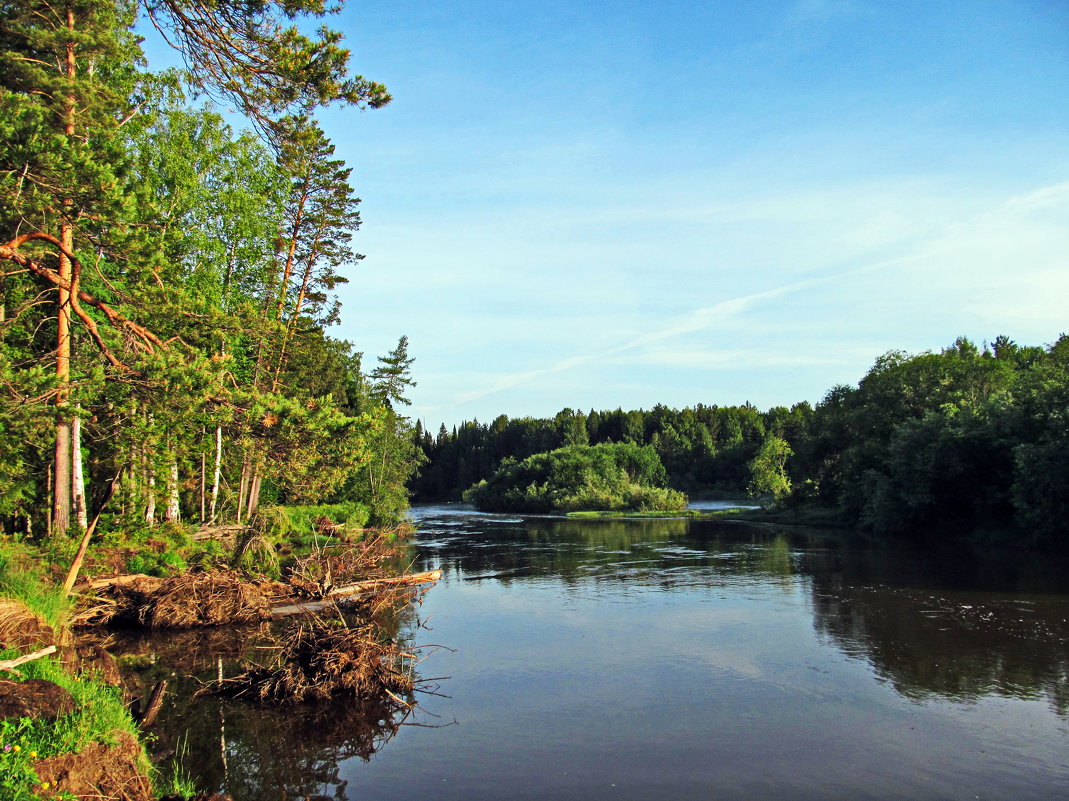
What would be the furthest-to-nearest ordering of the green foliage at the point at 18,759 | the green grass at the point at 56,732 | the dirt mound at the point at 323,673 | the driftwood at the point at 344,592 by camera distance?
the driftwood at the point at 344,592 → the dirt mound at the point at 323,673 → the green grass at the point at 56,732 → the green foliage at the point at 18,759

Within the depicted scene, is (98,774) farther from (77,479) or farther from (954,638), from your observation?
(954,638)

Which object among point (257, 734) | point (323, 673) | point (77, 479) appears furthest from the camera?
point (77, 479)

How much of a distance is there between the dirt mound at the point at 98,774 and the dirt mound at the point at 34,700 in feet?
1.66

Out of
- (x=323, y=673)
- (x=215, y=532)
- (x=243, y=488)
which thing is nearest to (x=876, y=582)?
(x=323, y=673)

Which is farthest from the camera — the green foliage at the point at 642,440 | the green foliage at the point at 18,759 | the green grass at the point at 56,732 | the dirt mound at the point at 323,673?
the green foliage at the point at 642,440

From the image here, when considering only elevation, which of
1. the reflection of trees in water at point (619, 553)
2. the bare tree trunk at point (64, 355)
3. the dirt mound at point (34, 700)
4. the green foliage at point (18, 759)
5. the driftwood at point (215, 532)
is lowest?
the reflection of trees in water at point (619, 553)

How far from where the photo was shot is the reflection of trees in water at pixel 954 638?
39.0 feet

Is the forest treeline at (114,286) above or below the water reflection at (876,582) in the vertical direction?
above

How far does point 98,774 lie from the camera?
6.57 metres

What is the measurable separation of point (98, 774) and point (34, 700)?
1.02 metres

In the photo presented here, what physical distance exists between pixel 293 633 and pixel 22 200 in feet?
27.2

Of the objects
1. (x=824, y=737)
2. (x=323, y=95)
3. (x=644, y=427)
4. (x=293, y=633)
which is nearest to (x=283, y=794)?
(x=293, y=633)

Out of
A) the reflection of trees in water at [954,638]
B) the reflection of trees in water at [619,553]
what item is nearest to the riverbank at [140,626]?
the reflection of trees in water at [619,553]

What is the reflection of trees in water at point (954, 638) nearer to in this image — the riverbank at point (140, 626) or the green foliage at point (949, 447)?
the riverbank at point (140, 626)
